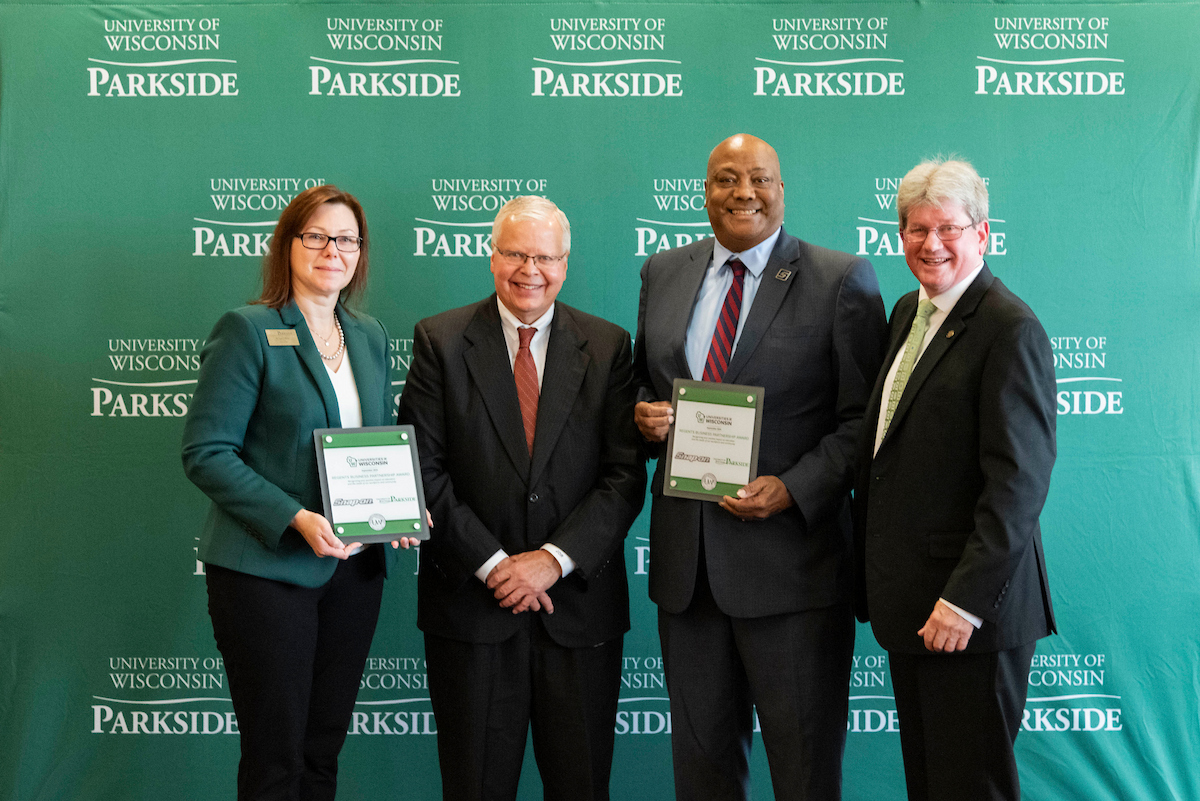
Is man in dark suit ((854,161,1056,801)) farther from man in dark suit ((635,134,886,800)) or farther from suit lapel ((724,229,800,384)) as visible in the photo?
suit lapel ((724,229,800,384))

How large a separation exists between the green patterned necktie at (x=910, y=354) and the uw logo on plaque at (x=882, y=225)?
45.0 inches

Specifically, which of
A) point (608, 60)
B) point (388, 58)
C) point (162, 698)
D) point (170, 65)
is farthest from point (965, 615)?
point (170, 65)

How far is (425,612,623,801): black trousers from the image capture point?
223 centimetres

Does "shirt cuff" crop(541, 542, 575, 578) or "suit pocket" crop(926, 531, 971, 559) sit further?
"shirt cuff" crop(541, 542, 575, 578)

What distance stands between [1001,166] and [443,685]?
103 inches

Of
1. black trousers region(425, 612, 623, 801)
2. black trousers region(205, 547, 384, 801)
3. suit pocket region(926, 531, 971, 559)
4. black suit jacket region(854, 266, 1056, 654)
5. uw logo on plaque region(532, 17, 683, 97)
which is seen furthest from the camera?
uw logo on plaque region(532, 17, 683, 97)

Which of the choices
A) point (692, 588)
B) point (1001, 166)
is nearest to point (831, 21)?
point (1001, 166)

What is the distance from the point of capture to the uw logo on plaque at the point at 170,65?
3.12m

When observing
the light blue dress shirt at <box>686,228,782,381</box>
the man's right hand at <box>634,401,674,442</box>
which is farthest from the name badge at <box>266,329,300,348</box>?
the light blue dress shirt at <box>686,228,782,381</box>

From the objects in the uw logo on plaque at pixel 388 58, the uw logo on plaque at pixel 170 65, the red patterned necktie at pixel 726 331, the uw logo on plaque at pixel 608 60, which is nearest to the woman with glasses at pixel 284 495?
the red patterned necktie at pixel 726 331

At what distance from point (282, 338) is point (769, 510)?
1304 mm

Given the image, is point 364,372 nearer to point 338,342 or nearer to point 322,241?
point 338,342

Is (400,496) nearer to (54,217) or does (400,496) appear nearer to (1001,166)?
(54,217)

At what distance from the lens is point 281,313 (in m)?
2.22
